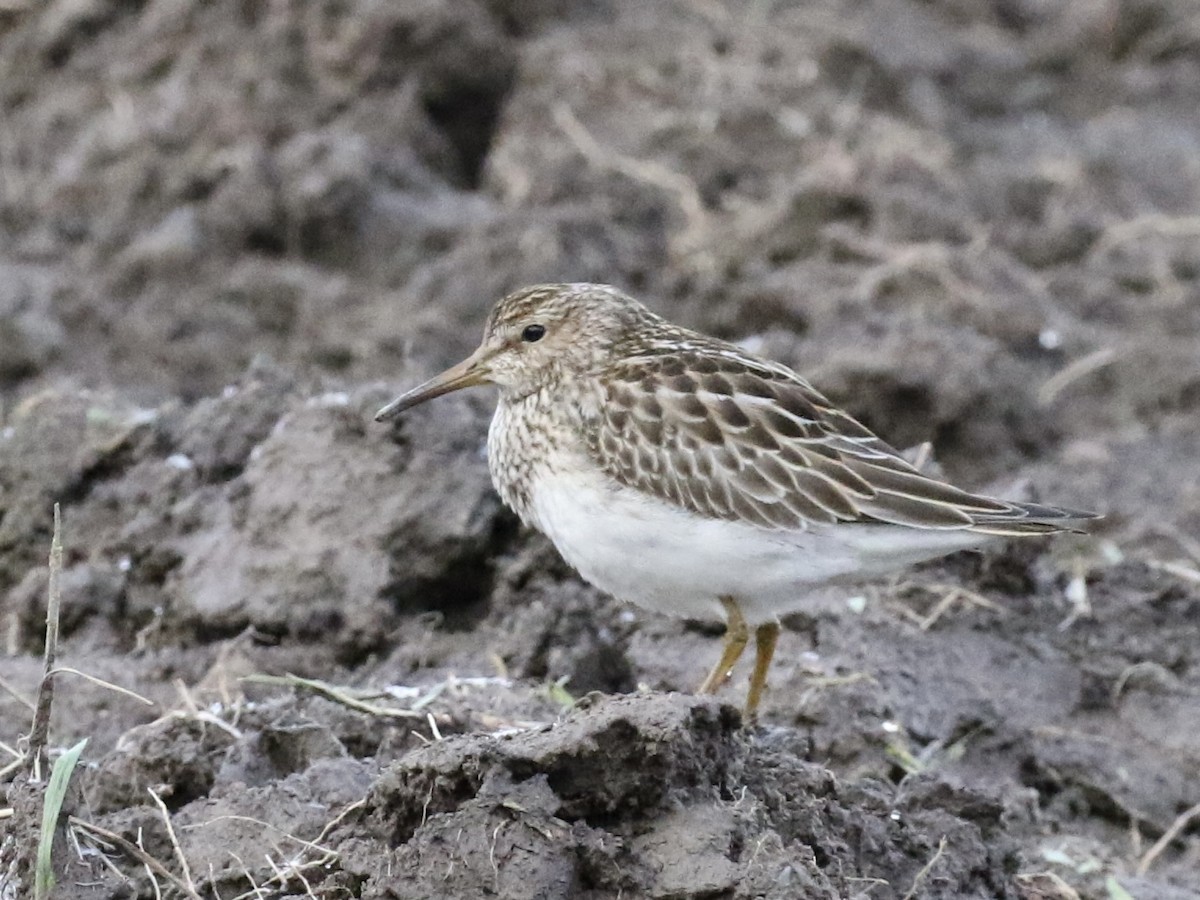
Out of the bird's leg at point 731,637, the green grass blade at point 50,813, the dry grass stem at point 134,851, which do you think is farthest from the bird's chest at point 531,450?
the green grass blade at point 50,813


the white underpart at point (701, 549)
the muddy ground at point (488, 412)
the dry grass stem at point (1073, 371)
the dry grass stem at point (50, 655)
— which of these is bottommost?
the dry grass stem at point (1073, 371)

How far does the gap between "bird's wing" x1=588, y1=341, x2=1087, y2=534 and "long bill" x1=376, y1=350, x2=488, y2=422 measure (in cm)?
51

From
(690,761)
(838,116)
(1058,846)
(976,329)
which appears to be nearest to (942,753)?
(1058,846)

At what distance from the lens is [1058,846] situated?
18.6 feet

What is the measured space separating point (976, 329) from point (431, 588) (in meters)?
3.60

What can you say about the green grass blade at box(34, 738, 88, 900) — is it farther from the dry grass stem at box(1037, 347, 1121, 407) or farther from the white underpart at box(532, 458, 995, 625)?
the dry grass stem at box(1037, 347, 1121, 407)

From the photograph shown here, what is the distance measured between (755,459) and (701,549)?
0.31 m

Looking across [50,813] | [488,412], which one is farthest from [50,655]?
[488,412]

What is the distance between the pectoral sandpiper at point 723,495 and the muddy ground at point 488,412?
393 millimetres

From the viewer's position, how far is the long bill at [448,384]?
592cm

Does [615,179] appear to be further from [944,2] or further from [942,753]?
[942,753]

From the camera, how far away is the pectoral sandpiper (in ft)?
17.2

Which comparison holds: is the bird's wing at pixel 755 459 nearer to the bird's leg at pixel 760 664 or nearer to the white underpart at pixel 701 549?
the white underpart at pixel 701 549

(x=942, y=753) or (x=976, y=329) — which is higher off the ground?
(x=942, y=753)
